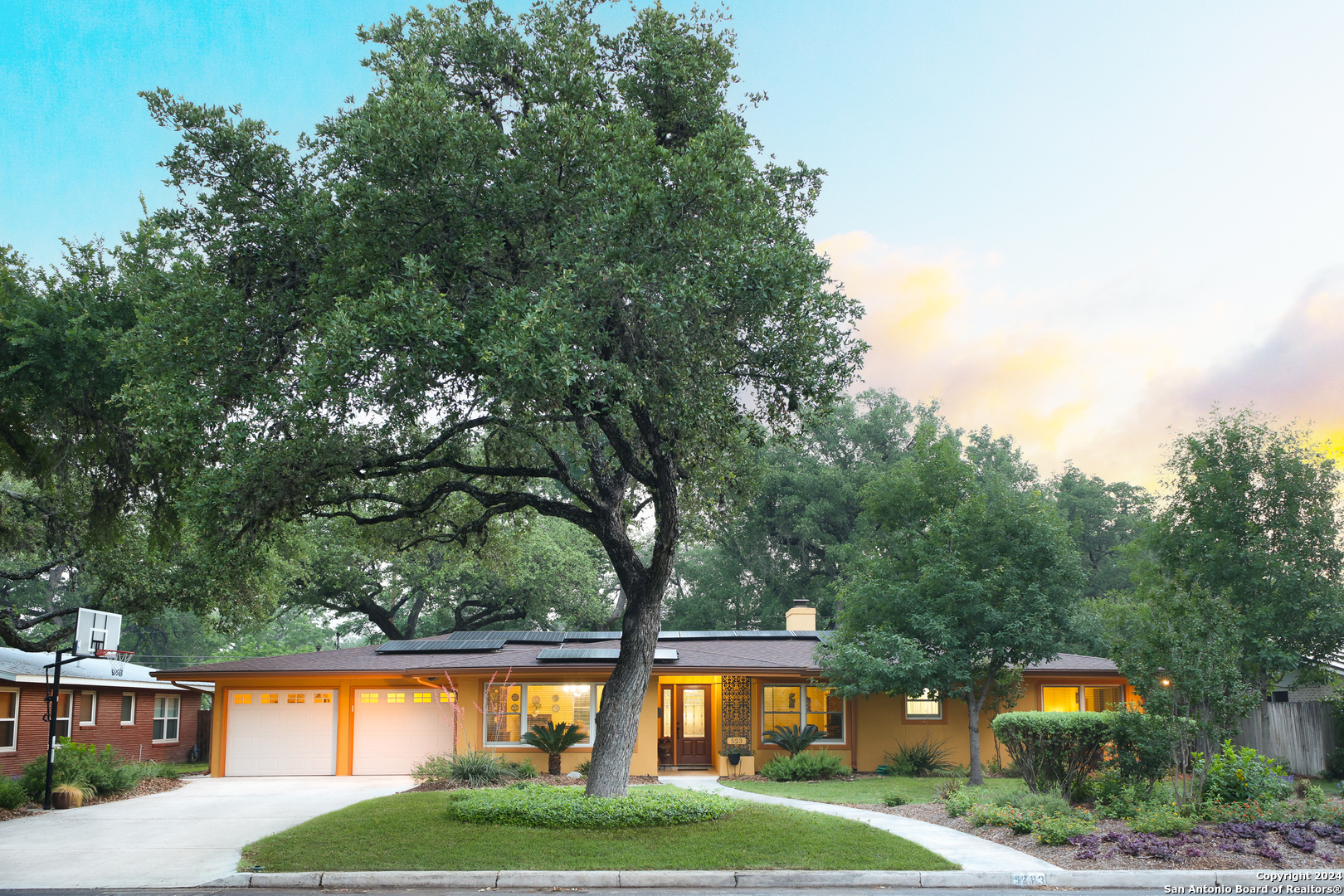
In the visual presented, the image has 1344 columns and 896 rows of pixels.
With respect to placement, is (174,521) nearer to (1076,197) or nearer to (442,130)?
(442,130)

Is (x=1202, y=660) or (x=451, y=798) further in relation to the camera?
(x=451, y=798)

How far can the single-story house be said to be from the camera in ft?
71.4

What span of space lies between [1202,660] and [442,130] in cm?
1144

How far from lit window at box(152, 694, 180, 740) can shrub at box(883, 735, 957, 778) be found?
22.0 metres

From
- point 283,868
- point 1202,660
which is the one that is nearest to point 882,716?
point 1202,660

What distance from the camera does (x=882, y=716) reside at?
895 inches

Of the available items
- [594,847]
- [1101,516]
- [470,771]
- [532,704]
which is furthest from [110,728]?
[1101,516]

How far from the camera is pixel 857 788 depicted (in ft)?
59.3

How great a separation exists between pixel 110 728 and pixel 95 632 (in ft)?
36.4

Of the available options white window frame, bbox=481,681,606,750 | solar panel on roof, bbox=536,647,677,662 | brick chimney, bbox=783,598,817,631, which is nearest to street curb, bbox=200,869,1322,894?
solar panel on roof, bbox=536,647,677,662

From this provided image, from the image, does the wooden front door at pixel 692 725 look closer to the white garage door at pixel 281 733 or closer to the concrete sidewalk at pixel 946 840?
the concrete sidewalk at pixel 946 840

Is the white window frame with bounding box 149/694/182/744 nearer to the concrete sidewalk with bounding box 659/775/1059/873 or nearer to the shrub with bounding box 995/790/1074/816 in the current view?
the concrete sidewalk with bounding box 659/775/1059/873

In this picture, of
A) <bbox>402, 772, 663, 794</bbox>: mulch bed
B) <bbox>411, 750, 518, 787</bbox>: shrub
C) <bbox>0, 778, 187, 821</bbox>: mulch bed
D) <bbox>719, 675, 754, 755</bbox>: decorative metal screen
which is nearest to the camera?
<bbox>0, 778, 187, 821</bbox>: mulch bed

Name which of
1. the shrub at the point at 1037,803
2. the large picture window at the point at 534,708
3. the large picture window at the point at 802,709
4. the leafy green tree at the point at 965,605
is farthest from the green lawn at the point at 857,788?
the large picture window at the point at 534,708
